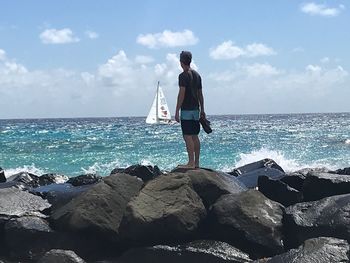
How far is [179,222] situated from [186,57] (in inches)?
96.1

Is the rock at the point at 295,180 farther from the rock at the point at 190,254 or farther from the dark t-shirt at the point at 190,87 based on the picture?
the rock at the point at 190,254

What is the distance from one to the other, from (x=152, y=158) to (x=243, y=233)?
19.5m

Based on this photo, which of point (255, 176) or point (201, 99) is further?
point (255, 176)

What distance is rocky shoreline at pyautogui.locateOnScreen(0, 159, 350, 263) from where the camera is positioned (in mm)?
6387

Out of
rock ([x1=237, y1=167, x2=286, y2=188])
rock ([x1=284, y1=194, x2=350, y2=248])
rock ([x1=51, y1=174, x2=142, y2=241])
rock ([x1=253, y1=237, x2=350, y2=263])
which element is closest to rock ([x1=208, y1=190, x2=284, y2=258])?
rock ([x1=284, y1=194, x2=350, y2=248])

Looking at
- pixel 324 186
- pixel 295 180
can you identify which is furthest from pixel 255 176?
pixel 324 186

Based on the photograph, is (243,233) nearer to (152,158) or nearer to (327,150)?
Answer: (152,158)

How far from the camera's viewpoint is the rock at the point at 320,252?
5.59 m

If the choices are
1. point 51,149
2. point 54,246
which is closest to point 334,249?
point 54,246

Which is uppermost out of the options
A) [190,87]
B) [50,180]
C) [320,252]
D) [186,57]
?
[186,57]

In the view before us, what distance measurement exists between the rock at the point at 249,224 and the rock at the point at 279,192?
0.63 metres

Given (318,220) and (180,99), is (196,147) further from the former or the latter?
(318,220)

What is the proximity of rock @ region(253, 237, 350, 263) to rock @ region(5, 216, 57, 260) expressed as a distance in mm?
2689

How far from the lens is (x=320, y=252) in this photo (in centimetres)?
565
